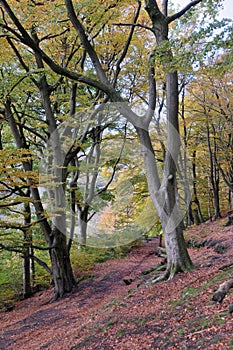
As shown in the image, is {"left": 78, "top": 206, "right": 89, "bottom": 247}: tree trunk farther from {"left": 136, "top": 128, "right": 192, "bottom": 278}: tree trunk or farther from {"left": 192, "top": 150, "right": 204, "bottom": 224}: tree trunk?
{"left": 192, "top": 150, "right": 204, "bottom": 224}: tree trunk

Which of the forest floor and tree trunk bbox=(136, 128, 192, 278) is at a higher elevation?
tree trunk bbox=(136, 128, 192, 278)

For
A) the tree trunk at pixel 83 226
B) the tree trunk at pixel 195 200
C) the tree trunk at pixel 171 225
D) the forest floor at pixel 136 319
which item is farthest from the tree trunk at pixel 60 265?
the tree trunk at pixel 195 200

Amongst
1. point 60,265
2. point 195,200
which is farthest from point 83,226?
point 195,200

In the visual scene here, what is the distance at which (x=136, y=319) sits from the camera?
4773mm

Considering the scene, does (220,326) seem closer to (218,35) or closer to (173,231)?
(173,231)

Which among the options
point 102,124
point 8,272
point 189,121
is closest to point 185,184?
point 189,121

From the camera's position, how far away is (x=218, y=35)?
5.21 m

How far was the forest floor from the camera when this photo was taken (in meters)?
3.45

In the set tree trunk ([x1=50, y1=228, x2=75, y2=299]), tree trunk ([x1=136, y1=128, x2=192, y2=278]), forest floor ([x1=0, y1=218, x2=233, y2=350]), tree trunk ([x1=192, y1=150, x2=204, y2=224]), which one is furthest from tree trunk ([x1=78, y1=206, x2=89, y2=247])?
tree trunk ([x1=192, y1=150, x2=204, y2=224])

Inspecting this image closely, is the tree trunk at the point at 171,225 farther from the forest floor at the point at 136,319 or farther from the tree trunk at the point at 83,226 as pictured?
the tree trunk at the point at 83,226

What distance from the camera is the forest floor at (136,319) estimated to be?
3449 mm

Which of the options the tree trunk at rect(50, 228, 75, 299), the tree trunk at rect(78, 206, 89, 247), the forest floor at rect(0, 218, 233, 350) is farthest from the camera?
the tree trunk at rect(78, 206, 89, 247)

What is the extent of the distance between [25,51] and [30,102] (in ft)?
6.73

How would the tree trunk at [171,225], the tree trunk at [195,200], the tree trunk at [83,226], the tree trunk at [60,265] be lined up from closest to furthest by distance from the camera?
1. the tree trunk at [171,225]
2. the tree trunk at [60,265]
3. the tree trunk at [83,226]
4. the tree trunk at [195,200]
